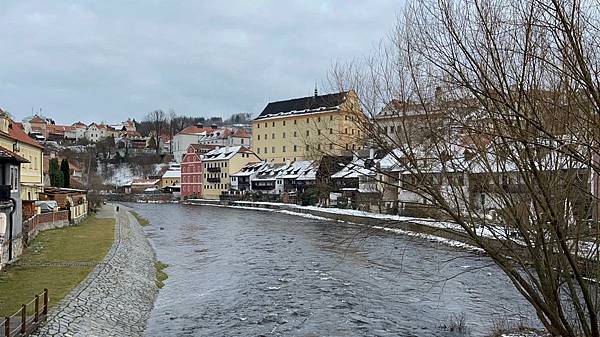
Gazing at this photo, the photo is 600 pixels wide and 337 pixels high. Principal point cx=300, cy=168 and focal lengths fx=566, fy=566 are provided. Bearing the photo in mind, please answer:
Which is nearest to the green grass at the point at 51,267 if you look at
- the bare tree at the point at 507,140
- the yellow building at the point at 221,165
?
the bare tree at the point at 507,140

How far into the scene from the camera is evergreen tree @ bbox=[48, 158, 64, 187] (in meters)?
45.5

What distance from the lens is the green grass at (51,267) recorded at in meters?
12.1

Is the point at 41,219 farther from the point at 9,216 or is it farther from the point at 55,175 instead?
the point at 55,175

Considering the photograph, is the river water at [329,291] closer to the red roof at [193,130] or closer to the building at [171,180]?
the building at [171,180]

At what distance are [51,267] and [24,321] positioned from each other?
7.60 meters

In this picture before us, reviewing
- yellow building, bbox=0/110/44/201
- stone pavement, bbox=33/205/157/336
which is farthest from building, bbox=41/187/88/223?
stone pavement, bbox=33/205/157/336

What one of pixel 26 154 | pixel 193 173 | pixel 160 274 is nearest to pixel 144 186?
pixel 193 173

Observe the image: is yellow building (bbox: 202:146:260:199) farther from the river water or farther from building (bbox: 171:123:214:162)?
the river water

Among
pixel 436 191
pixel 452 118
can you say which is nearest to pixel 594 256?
pixel 436 191

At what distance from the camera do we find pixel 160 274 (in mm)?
18984

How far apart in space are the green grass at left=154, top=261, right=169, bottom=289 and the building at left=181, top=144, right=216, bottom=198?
200 feet

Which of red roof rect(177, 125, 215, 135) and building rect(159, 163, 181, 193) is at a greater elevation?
red roof rect(177, 125, 215, 135)

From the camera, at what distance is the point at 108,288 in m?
14.4

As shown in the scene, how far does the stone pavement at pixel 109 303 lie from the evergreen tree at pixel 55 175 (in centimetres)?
2876
